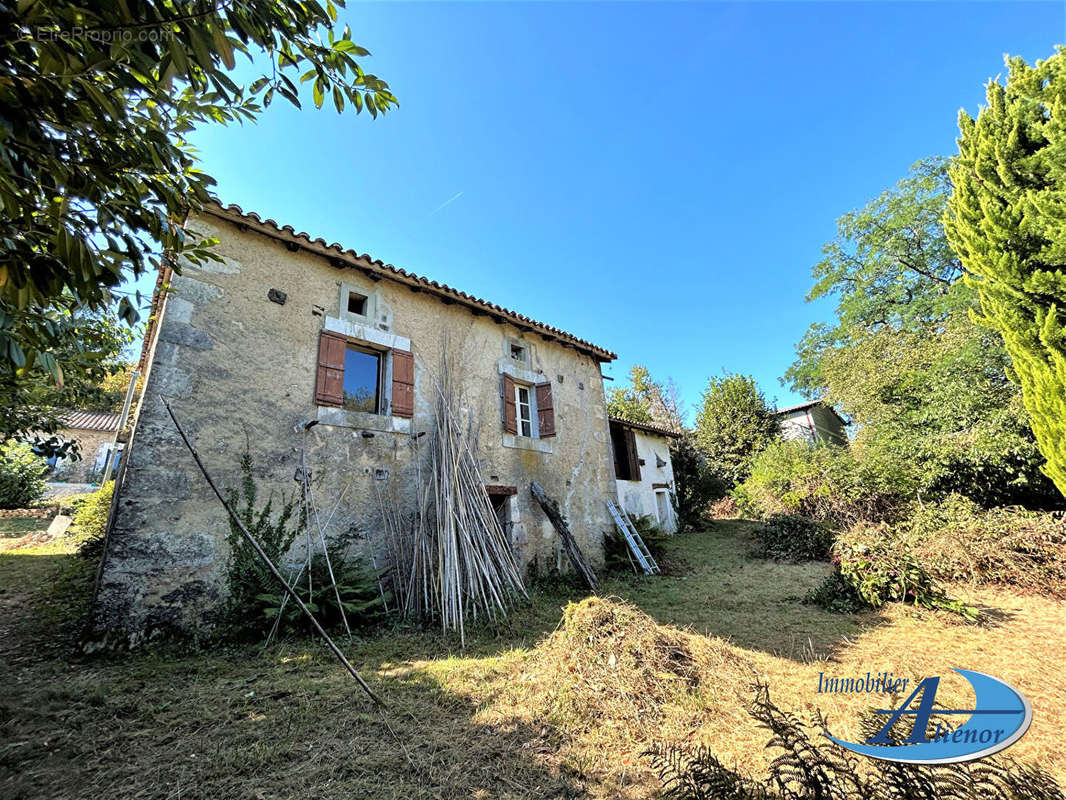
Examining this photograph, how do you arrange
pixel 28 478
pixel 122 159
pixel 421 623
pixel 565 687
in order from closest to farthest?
pixel 122 159 < pixel 565 687 < pixel 421 623 < pixel 28 478

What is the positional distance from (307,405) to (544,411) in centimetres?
394

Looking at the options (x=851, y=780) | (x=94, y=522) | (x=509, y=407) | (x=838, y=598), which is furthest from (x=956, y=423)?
(x=94, y=522)

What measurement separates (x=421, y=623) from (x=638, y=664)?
102 inches

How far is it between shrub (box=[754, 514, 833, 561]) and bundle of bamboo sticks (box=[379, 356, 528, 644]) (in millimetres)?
6491

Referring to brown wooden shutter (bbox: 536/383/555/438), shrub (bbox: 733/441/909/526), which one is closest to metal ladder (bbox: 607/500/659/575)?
brown wooden shutter (bbox: 536/383/555/438)

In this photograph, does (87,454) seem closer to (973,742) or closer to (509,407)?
(509,407)

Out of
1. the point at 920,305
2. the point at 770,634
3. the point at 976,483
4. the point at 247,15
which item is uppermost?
the point at 920,305

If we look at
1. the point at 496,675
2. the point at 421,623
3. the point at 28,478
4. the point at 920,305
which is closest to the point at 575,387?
the point at 421,623

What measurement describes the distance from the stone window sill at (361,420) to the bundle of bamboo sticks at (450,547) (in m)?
0.53

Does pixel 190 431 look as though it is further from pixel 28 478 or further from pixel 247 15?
pixel 28 478

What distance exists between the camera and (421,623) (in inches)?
181

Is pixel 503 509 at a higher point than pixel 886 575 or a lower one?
higher

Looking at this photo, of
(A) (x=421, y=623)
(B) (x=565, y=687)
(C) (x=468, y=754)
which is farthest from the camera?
(A) (x=421, y=623)

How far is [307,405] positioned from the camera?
5.09m
